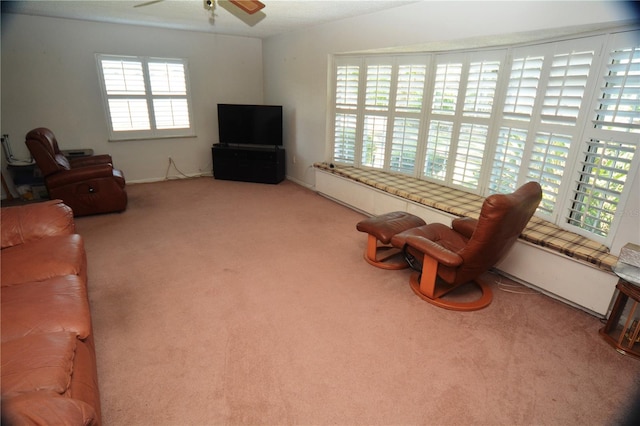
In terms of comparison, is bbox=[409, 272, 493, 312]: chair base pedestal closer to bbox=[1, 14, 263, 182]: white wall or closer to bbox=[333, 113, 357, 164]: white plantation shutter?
bbox=[333, 113, 357, 164]: white plantation shutter

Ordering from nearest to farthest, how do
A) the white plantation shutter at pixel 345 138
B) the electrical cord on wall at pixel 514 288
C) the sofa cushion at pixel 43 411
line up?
the sofa cushion at pixel 43 411, the electrical cord on wall at pixel 514 288, the white plantation shutter at pixel 345 138

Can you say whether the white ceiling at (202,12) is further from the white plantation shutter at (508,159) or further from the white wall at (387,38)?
the white plantation shutter at (508,159)

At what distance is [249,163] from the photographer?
5551mm

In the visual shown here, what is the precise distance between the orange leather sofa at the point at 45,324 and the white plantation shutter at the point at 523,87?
3.51 m

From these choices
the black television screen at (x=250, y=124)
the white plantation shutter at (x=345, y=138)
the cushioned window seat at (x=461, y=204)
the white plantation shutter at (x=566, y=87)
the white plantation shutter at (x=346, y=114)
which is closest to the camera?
the cushioned window seat at (x=461, y=204)

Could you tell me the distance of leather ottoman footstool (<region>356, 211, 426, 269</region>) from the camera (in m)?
2.88

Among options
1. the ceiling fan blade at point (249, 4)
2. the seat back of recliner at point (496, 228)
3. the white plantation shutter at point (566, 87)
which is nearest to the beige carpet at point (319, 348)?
the seat back of recliner at point (496, 228)

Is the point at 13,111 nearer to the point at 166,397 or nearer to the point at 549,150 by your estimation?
the point at 166,397

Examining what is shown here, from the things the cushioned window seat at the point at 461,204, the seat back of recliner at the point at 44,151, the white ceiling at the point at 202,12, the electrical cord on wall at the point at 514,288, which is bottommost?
the electrical cord on wall at the point at 514,288

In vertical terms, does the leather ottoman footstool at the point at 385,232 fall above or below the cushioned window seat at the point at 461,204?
below

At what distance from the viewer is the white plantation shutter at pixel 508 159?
3.02 metres

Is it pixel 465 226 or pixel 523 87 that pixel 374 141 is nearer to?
pixel 523 87

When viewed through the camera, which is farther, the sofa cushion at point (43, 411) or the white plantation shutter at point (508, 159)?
the white plantation shutter at point (508, 159)

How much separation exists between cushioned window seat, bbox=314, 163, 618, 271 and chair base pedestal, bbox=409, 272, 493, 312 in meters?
0.54
